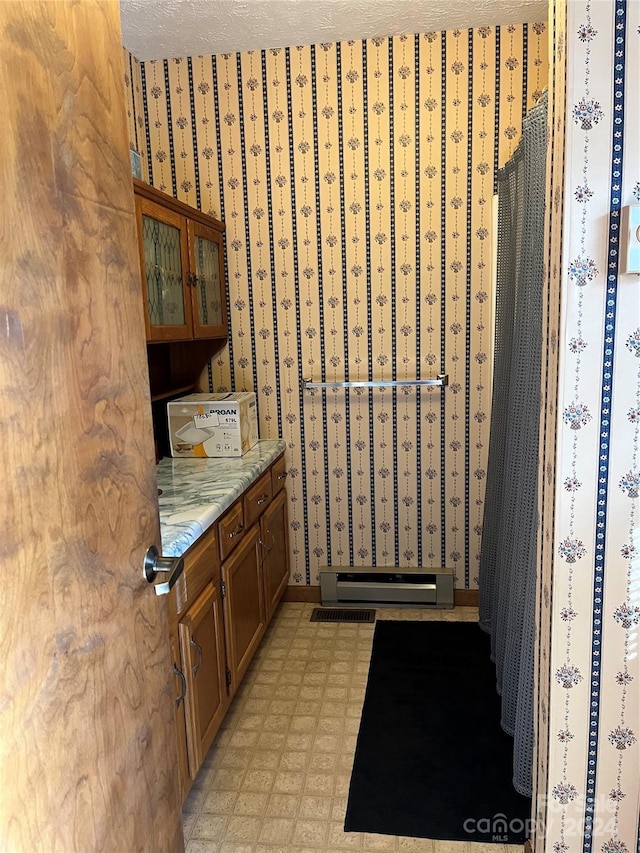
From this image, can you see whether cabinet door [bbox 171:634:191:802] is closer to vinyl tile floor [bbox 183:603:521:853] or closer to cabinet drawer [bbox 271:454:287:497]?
vinyl tile floor [bbox 183:603:521:853]

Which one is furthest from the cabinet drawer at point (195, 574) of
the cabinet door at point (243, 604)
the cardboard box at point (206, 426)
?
the cardboard box at point (206, 426)

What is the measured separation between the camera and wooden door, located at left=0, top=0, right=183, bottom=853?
804mm

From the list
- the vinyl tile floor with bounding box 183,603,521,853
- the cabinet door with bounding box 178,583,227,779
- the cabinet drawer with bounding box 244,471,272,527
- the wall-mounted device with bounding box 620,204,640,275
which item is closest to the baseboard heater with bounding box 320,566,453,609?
the vinyl tile floor with bounding box 183,603,521,853

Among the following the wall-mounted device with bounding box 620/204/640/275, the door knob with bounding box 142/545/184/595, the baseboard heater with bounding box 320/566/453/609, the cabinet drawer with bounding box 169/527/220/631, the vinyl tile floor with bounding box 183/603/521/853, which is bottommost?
the vinyl tile floor with bounding box 183/603/521/853

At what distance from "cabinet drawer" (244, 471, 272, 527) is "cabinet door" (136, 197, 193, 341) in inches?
25.8

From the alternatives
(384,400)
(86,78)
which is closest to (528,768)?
(384,400)

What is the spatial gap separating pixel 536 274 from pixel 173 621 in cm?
142

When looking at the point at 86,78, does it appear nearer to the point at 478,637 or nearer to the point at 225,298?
the point at 225,298

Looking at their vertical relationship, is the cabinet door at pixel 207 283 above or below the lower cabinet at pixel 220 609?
above

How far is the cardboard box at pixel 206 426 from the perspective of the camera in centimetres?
268

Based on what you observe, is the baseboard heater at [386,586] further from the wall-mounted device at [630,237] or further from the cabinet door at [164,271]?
the wall-mounted device at [630,237]

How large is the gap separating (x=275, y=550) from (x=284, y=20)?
2.20 m

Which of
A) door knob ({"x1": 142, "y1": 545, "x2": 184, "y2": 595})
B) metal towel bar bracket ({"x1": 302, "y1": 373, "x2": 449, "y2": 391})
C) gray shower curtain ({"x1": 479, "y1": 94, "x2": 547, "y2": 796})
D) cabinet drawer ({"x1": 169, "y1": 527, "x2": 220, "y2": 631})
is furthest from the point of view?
metal towel bar bracket ({"x1": 302, "y1": 373, "x2": 449, "y2": 391})

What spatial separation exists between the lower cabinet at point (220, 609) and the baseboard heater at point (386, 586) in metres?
0.31
